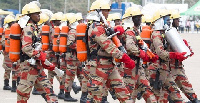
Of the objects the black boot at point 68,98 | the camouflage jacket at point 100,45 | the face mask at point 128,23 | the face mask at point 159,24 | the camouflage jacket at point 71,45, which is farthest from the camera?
the black boot at point 68,98

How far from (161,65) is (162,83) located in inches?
13.8

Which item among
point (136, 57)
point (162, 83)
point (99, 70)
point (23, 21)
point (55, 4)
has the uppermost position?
point (55, 4)

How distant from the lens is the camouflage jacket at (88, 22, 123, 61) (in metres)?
7.83

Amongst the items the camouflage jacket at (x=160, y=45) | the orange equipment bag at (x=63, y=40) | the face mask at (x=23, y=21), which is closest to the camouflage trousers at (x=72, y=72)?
the orange equipment bag at (x=63, y=40)

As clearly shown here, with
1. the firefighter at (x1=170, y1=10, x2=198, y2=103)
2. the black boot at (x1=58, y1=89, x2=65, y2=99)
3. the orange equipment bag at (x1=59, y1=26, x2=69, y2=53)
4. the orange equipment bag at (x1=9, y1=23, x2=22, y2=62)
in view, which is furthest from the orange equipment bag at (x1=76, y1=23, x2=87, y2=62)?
the black boot at (x1=58, y1=89, x2=65, y2=99)

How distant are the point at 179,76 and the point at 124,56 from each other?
2.24m

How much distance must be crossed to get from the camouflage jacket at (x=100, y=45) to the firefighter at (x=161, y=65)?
4.71 feet

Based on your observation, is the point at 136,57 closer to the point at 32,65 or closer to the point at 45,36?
the point at 32,65

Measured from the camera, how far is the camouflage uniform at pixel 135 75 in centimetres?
864

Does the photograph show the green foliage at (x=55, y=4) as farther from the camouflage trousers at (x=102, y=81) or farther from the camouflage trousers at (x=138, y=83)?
the camouflage trousers at (x=102, y=81)

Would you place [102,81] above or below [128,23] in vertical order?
below

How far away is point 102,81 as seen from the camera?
26.7 ft

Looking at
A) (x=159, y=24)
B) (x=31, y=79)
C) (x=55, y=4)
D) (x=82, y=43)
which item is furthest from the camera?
(x=55, y=4)

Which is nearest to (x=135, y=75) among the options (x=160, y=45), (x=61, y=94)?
(x=160, y=45)
